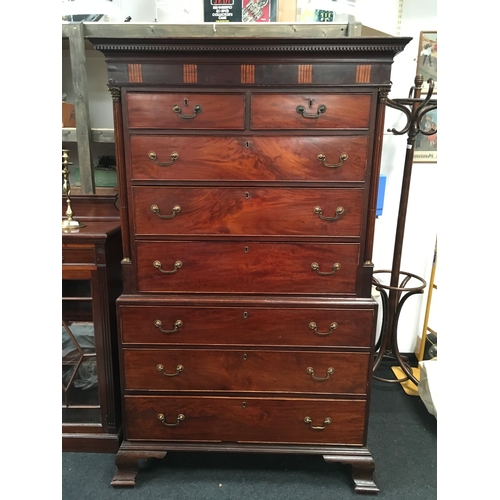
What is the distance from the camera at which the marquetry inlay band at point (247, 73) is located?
1.35m

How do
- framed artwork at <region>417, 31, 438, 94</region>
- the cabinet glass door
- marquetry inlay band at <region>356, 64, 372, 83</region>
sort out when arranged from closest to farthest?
marquetry inlay band at <region>356, 64, 372, 83</region>, the cabinet glass door, framed artwork at <region>417, 31, 438, 94</region>

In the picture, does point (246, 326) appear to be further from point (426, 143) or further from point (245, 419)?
point (426, 143)

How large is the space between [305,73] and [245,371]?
1221 mm

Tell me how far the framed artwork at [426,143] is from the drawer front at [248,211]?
1.03 meters

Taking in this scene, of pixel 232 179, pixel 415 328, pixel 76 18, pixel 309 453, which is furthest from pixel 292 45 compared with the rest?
pixel 415 328

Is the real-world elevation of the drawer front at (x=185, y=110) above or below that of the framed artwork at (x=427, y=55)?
below

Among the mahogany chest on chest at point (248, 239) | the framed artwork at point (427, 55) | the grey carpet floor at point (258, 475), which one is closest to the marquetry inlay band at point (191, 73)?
the mahogany chest on chest at point (248, 239)

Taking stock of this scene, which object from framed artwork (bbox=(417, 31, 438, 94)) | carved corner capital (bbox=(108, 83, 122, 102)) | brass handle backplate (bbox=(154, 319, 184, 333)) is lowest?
brass handle backplate (bbox=(154, 319, 184, 333))

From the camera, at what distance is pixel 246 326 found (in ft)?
5.00

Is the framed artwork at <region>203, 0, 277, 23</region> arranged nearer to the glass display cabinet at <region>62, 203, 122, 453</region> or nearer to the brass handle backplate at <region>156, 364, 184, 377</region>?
the glass display cabinet at <region>62, 203, 122, 453</region>

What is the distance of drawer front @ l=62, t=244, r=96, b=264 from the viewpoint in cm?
159

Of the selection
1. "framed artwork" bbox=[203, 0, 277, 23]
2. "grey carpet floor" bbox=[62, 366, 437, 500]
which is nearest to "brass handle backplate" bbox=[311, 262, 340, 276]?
"grey carpet floor" bbox=[62, 366, 437, 500]

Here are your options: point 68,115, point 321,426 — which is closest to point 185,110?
point 68,115

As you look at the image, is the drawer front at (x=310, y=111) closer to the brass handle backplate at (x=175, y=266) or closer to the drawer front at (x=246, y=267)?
the drawer front at (x=246, y=267)
